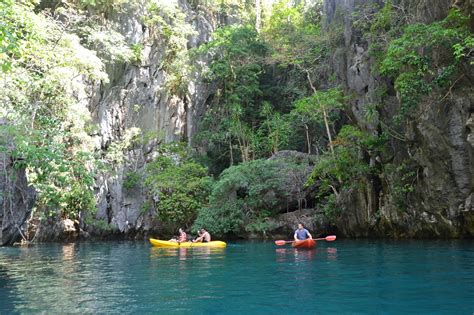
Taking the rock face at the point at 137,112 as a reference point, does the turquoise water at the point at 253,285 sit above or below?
below

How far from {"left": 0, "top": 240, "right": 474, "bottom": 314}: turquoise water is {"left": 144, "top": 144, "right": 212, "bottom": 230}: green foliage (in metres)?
10.9

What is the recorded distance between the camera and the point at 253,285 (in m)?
7.80

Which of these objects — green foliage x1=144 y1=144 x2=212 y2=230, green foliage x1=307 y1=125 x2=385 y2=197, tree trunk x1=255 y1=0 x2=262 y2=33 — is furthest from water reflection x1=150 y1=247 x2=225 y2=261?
tree trunk x1=255 y1=0 x2=262 y2=33

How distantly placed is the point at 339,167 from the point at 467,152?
5390mm

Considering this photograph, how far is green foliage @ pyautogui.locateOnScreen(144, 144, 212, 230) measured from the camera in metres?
23.5

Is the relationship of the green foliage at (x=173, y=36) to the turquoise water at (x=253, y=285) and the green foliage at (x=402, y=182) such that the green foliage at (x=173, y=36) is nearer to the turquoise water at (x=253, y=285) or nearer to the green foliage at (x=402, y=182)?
the green foliage at (x=402, y=182)

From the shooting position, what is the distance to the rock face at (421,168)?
15461 mm

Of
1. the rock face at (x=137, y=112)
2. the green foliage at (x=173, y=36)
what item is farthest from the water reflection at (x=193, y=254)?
the green foliage at (x=173, y=36)

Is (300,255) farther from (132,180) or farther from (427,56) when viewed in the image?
(132,180)

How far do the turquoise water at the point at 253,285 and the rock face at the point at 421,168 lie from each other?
4.27 meters

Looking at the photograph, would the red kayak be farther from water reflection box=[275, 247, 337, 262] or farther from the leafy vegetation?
the leafy vegetation

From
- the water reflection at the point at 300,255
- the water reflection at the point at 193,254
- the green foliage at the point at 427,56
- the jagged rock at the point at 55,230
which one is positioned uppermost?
the green foliage at the point at 427,56

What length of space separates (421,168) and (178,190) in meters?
12.2

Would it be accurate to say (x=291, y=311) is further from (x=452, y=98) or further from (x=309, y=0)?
(x=309, y=0)
